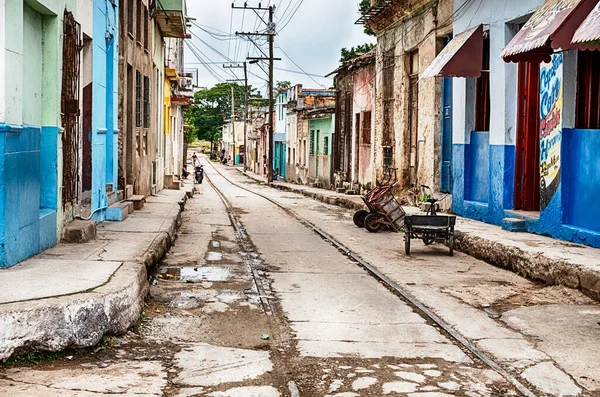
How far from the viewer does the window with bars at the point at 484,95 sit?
55.5 feet

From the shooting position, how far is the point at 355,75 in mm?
32000

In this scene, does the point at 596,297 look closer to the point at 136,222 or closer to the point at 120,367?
the point at 120,367

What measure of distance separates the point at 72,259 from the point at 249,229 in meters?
8.39

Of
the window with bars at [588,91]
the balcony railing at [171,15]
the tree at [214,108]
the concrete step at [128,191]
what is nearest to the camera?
the window with bars at [588,91]

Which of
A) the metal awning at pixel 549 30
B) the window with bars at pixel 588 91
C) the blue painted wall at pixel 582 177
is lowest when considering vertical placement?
the blue painted wall at pixel 582 177

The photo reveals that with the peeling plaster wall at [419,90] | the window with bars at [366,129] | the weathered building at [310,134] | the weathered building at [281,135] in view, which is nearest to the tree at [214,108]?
the weathered building at [281,135]

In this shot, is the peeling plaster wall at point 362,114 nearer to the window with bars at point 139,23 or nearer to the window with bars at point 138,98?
the window with bars at point 138,98

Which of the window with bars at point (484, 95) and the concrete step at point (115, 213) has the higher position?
the window with bars at point (484, 95)

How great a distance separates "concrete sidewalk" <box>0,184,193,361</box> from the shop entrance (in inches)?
300

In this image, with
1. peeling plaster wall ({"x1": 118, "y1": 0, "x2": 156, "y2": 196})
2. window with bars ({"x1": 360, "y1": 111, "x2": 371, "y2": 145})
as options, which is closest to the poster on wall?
peeling plaster wall ({"x1": 118, "y1": 0, "x2": 156, "y2": 196})

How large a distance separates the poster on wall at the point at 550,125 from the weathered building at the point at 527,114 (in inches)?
0.6

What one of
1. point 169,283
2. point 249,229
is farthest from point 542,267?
point 249,229

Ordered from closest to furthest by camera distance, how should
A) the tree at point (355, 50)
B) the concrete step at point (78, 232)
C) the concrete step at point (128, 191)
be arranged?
the concrete step at point (78, 232)
the concrete step at point (128, 191)
the tree at point (355, 50)

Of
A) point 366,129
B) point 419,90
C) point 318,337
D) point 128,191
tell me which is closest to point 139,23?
point 128,191
